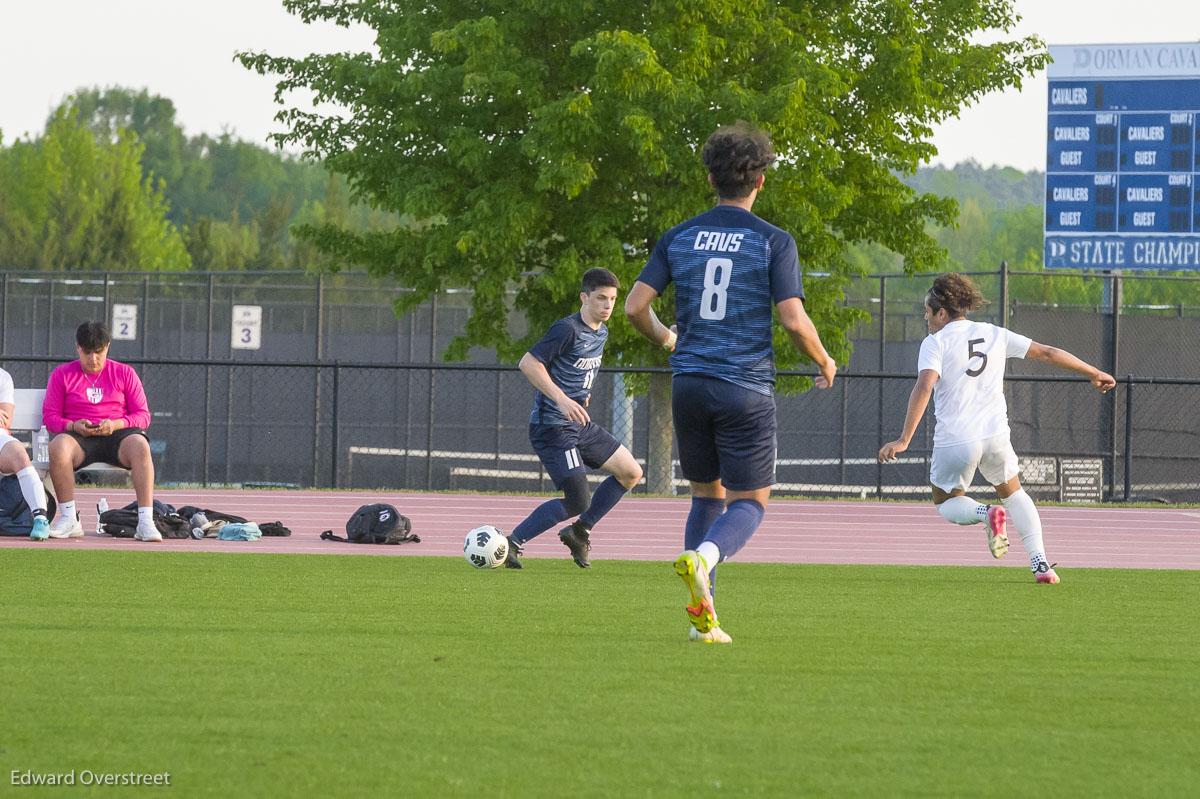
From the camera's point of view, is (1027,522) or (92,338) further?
(92,338)

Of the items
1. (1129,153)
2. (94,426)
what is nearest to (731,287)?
(94,426)

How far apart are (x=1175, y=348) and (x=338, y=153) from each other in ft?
50.2

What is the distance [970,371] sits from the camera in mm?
8016

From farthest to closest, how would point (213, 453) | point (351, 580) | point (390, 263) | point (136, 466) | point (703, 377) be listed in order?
point (213, 453) < point (390, 263) < point (136, 466) < point (351, 580) < point (703, 377)

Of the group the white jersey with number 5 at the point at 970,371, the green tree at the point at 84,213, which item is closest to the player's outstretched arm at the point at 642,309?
the white jersey with number 5 at the point at 970,371

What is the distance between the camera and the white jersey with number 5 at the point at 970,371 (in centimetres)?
800

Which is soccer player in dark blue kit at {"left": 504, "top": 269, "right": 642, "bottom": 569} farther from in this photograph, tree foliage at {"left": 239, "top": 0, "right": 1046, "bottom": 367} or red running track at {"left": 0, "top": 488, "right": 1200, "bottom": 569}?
tree foliage at {"left": 239, "top": 0, "right": 1046, "bottom": 367}

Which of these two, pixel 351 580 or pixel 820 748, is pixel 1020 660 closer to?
pixel 820 748

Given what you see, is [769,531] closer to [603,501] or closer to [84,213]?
[603,501]

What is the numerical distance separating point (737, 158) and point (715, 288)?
1.57 ft

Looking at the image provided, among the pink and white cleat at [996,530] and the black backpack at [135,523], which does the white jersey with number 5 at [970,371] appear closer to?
the pink and white cleat at [996,530]

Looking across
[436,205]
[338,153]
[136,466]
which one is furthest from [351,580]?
[338,153]

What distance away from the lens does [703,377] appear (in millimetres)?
5414

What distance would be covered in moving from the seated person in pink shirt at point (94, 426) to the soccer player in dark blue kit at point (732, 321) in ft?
17.4
